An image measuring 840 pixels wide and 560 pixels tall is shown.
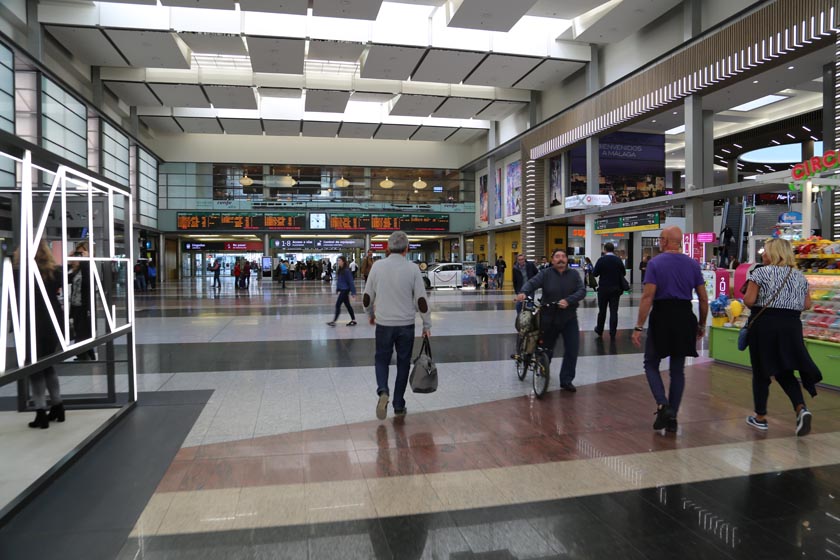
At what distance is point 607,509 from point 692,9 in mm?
18287

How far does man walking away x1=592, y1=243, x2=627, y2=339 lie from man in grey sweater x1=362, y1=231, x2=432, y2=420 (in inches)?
235

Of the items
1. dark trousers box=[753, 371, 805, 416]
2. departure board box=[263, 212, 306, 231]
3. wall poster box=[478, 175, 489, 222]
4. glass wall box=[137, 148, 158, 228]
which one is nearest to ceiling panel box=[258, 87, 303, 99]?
glass wall box=[137, 148, 158, 228]

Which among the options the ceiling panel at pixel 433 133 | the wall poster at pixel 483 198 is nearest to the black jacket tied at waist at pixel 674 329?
the ceiling panel at pixel 433 133

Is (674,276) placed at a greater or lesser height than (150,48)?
lesser

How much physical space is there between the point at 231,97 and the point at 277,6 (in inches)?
410

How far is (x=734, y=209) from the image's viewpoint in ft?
91.4

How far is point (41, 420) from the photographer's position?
15.6 feet

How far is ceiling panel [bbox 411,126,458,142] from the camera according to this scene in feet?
109

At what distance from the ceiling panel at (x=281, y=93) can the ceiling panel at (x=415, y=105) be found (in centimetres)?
513

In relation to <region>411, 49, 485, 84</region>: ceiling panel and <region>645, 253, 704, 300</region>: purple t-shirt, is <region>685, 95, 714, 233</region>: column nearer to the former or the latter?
<region>411, 49, 485, 84</region>: ceiling panel

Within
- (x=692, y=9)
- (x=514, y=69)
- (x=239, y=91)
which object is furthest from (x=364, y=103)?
(x=692, y=9)

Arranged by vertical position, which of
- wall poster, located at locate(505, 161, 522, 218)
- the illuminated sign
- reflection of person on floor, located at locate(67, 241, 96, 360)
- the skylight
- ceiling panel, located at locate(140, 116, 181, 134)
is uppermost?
ceiling panel, located at locate(140, 116, 181, 134)

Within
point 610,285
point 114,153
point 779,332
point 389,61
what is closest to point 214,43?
point 389,61

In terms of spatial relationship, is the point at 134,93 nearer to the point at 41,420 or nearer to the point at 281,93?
the point at 281,93
